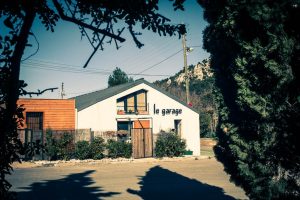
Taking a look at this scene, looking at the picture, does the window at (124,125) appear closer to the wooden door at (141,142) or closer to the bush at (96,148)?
the wooden door at (141,142)

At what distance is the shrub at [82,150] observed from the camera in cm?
2247

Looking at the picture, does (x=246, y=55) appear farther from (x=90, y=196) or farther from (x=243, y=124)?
(x=90, y=196)

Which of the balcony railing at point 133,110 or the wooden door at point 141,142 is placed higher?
the balcony railing at point 133,110

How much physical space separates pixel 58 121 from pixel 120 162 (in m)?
8.81

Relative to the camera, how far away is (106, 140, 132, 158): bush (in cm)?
2328

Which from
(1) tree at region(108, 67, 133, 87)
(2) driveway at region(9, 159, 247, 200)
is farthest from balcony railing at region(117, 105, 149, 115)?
(1) tree at region(108, 67, 133, 87)

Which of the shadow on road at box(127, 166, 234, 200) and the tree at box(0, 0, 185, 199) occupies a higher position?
the tree at box(0, 0, 185, 199)

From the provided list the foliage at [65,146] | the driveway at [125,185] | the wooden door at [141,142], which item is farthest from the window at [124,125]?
the driveway at [125,185]

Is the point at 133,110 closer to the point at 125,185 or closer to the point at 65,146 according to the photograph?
the point at 65,146

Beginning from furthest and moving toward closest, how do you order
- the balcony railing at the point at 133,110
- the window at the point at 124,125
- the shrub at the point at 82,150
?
the window at the point at 124,125, the balcony railing at the point at 133,110, the shrub at the point at 82,150

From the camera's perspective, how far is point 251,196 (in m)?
6.08

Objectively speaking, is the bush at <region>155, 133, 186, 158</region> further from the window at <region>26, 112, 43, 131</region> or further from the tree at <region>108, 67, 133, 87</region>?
the tree at <region>108, 67, 133, 87</region>

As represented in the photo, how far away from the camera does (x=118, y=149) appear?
23531 mm

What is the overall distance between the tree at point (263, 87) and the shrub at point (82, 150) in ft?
57.5
